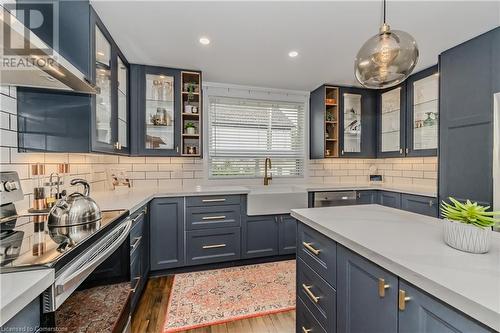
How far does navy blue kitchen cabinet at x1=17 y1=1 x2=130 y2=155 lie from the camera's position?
153 centimetres

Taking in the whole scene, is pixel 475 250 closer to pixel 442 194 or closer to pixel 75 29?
pixel 442 194

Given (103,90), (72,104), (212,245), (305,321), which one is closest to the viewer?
→ (305,321)

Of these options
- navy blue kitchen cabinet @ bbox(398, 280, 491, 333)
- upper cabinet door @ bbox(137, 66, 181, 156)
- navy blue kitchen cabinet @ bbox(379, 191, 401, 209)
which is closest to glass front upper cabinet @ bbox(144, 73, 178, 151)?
upper cabinet door @ bbox(137, 66, 181, 156)

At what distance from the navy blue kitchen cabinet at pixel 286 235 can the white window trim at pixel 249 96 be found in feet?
2.69

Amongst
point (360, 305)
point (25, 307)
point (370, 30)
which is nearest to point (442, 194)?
point (370, 30)

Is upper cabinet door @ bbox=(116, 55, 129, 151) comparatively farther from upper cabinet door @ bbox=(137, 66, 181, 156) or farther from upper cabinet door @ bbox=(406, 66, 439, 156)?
upper cabinet door @ bbox=(406, 66, 439, 156)

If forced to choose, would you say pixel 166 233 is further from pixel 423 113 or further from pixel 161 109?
pixel 423 113

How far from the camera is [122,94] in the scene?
2.39m

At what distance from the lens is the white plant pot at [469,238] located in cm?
81

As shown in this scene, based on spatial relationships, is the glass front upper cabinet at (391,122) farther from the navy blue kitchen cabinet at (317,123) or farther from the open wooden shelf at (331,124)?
the navy blue kitchen cabinet at (317,123)

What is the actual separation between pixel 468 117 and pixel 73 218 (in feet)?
10.5

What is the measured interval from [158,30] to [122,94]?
32.5 inches

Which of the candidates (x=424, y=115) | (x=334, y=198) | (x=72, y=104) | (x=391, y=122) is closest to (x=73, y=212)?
(x=72, y=104)

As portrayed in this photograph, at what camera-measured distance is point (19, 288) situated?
2.02 feet
